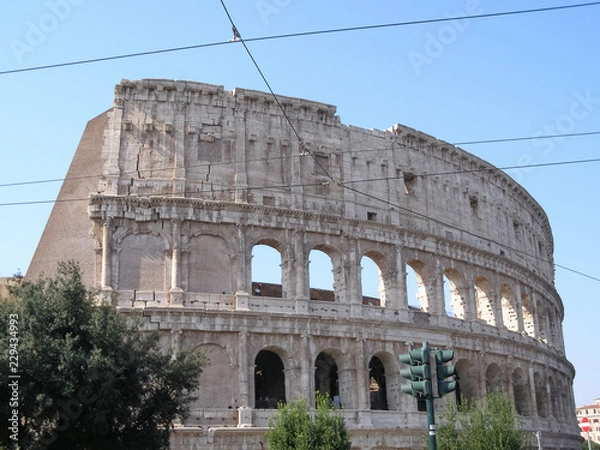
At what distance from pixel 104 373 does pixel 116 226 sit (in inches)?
349

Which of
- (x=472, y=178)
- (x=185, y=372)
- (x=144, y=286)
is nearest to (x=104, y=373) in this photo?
(x=185, y=372)

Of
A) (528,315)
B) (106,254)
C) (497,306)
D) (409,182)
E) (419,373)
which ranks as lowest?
(419,373)

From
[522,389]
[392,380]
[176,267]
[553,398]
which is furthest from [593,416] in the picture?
[176,267]

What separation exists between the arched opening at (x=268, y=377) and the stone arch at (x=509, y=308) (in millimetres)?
10978

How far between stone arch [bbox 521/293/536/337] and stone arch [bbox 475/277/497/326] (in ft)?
10.9

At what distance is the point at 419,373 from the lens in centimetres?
1187

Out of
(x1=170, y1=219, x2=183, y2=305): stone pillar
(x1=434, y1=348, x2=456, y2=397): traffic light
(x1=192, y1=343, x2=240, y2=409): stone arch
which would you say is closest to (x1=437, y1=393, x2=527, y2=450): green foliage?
(x1=192, y1=343, x2=240, y2=409): stone arch

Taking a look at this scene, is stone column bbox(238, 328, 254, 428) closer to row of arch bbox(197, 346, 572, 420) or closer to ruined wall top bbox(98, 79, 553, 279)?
row of arch bbox(197, 346, 572, 420)

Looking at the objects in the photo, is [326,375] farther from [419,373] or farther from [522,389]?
[419,373]

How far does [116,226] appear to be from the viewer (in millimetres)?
25062

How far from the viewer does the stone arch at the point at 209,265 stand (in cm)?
2525

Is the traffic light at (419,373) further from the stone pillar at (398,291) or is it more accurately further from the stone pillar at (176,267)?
the stone pillar at (398,291)

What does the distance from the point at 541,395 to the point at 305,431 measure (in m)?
16.9

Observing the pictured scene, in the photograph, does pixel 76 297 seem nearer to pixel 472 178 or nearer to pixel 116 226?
pixel 116 226
